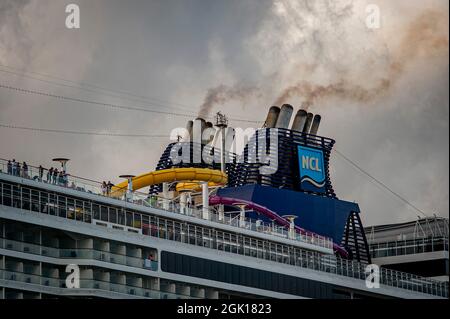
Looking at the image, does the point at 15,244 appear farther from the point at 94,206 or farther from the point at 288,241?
the point at 288,241

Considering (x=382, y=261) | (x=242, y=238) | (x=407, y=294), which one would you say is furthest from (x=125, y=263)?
(x=382, y=261)

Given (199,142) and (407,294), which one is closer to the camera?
(407,294)

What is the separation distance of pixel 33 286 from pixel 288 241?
22913 millimetres

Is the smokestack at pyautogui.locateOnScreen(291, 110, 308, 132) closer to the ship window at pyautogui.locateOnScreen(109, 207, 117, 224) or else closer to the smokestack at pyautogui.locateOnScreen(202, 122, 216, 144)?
the smokestack at pyautogui.locateOnScreen(202, 122, 216, 144)

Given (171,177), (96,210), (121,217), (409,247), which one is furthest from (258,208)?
(409,247)

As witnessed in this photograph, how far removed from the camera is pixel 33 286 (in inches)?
3049

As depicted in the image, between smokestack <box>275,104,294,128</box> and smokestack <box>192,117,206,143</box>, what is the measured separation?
21.4ft

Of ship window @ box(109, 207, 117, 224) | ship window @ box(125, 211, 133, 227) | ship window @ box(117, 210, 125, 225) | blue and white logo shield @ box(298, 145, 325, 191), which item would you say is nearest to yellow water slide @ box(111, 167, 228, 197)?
blue and white logo shield @ box(298, 145, 325, 191)

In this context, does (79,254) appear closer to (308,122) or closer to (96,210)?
(96,210)

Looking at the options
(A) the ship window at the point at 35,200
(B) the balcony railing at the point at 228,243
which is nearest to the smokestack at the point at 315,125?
(B) the balcony railing at the point at 228,243

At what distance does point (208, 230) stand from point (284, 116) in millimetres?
22158

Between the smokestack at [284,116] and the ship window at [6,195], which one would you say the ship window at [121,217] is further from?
the smokestack at [284,116]
